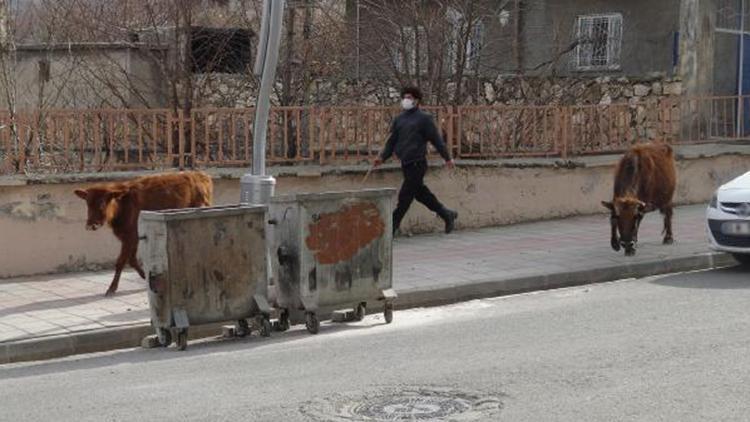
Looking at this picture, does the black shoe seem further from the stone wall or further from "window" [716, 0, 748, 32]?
"window" [716, 0, 748, 32]

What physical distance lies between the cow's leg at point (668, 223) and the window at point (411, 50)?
4.96 metres

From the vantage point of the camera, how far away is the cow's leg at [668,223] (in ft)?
44.6

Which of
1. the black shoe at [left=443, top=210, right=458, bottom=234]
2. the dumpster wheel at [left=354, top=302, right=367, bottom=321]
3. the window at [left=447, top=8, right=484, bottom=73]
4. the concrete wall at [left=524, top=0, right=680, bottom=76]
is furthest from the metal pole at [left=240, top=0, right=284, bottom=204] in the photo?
the concrete wall at [left=524, top=0, right=680, bottom=76]

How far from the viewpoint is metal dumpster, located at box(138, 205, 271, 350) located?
8.69 meters

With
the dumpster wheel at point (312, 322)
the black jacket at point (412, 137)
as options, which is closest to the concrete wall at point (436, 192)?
the black jacket at point (412, 137)

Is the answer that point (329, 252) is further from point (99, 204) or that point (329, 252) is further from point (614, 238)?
point (614, 238)

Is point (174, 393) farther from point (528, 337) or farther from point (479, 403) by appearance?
point (528, 337)

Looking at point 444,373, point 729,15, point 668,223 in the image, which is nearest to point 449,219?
point 668,223

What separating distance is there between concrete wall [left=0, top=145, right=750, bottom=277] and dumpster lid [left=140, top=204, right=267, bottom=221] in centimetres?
343

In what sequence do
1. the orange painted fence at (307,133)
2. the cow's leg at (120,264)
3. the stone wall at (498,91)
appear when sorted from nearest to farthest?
the cow's leg at (120,264), the orange painted fence at (307,133), the stone wall at (498,91)

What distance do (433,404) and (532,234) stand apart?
8255mm

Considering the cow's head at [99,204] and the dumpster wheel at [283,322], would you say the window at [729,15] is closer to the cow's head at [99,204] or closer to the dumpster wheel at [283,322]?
the cow's head at [99,204]

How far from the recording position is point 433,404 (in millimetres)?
6723

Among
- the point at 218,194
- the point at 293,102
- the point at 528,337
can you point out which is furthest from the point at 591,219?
the point at 528,337
